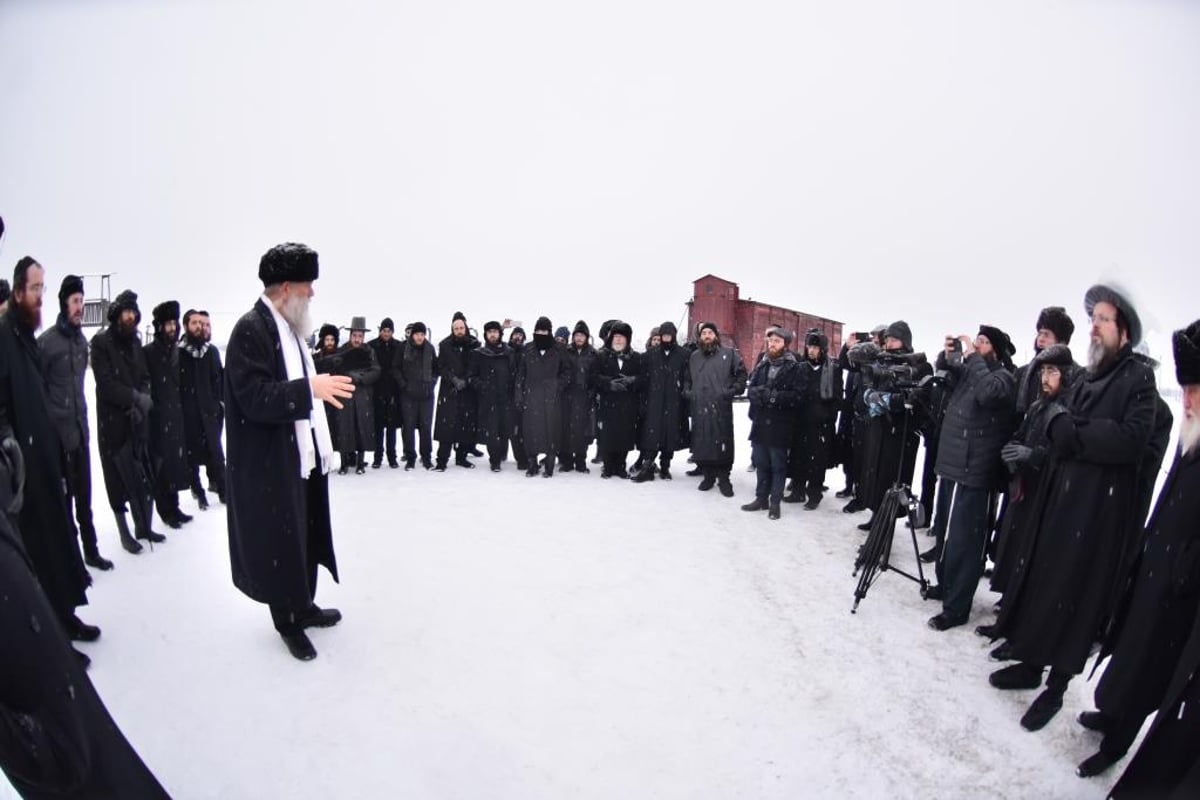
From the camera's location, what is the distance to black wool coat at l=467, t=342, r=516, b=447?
8.59m

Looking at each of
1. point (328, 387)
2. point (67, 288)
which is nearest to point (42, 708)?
point (328, 387)

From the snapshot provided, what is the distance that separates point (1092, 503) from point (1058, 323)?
1.48m

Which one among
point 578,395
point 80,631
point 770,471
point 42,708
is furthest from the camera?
point 578,395

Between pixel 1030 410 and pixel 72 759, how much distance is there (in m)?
4.48

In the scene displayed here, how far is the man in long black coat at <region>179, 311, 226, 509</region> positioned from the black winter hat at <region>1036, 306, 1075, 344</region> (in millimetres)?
6843

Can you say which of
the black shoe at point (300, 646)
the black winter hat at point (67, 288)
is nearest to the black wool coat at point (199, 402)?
the black winter hat at point (67, 288)

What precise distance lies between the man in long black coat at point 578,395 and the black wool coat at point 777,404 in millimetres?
2557

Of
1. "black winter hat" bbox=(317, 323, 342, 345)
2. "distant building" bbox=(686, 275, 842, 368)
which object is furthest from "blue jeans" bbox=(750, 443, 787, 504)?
"distant building" bbox=(686, 275, 842, 368)

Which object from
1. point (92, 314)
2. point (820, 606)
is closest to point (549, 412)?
point (820, 606)

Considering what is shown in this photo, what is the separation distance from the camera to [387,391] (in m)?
8.44

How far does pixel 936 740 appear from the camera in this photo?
278cm

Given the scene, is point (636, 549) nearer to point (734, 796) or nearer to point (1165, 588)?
point (734, 796)

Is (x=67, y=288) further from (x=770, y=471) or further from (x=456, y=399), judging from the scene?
(x=770, y=471)

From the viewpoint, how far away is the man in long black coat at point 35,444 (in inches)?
115
